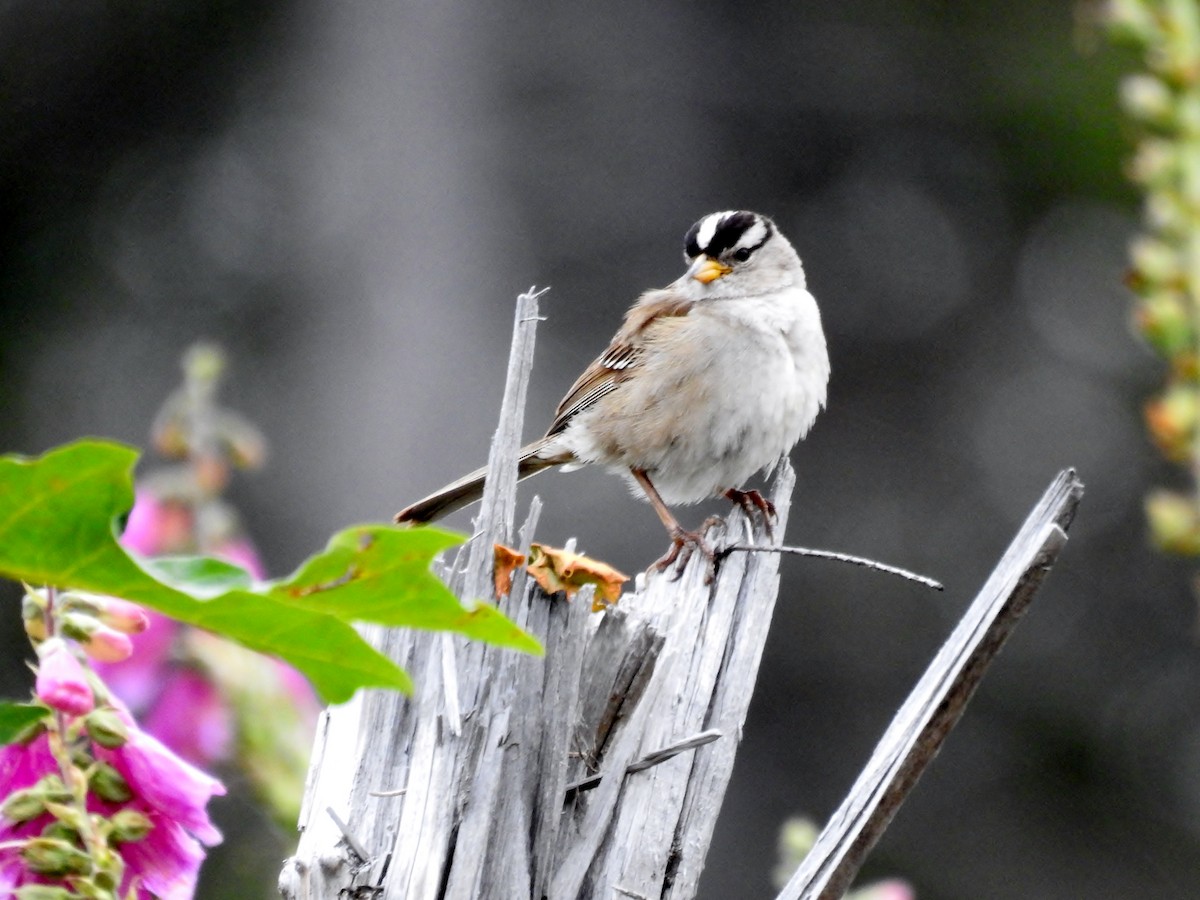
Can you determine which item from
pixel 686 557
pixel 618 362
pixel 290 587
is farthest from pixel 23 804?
pixel 618 362

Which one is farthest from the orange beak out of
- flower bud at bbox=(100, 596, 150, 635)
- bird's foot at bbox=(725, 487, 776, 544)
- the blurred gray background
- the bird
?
the blurred gray background

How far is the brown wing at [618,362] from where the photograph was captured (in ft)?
13.6

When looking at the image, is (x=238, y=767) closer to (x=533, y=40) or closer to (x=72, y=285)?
(x=533, y=40)

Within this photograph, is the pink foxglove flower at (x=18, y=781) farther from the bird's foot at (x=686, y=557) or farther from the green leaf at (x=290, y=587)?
the bird's foot at (x=686, y=557)

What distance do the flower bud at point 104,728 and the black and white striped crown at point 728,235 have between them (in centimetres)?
328

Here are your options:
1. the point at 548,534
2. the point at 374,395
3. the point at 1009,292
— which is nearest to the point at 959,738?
the point at 1009,292

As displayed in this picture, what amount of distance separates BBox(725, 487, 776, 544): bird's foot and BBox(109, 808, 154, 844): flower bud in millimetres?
1305

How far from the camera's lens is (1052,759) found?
9.80 m

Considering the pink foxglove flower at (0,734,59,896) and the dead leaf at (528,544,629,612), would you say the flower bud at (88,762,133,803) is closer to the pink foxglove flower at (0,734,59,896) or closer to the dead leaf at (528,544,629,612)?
the pink foxglove flower at (0,734,59,896)

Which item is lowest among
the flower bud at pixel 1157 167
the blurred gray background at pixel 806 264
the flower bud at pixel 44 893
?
the flower bud at pixel 44 893

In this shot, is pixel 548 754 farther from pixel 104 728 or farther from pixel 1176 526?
pixel 1176 526

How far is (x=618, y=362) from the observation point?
418cm

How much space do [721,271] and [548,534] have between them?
3639mm

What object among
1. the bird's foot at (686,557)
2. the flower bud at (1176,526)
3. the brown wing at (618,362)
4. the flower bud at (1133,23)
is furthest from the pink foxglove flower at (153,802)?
the brown wing at (618,362)
